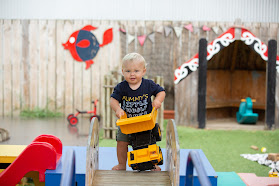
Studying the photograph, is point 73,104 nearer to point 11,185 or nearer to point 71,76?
point 71,76

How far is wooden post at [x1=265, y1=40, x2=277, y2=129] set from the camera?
7.47m

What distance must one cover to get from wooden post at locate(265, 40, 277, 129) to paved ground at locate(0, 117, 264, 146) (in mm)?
371

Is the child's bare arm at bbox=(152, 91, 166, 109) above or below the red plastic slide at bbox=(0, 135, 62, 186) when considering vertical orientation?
above

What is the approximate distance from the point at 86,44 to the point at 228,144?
14.7 ft

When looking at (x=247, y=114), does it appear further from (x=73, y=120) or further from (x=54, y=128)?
(x=54, y=128)

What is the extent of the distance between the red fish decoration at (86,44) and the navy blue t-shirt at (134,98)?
19.8 ft

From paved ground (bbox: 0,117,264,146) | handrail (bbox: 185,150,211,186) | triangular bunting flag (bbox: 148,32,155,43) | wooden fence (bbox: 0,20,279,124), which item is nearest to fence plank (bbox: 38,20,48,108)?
wooden fence (bbox: 0,20,279,124)

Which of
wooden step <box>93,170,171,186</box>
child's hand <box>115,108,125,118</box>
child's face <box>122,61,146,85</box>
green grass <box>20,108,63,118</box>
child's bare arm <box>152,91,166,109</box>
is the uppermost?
child's face <box>122,61,146,85</box>

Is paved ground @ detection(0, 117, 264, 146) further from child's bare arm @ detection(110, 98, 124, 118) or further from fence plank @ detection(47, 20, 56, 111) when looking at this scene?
child's bare arm @ detection(110, 98, 124, 118)

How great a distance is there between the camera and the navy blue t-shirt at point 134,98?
2.97m

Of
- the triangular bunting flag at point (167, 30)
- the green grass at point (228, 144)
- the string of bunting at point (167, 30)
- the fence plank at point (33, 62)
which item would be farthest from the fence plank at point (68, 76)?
the green grass at point (228, 144)

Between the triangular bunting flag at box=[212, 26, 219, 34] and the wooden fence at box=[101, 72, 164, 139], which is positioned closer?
the wooden fence at box=[101, 72, 164, 139]

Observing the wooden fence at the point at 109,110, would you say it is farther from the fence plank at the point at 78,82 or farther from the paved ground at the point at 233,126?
the fence plank at the point at 78,82

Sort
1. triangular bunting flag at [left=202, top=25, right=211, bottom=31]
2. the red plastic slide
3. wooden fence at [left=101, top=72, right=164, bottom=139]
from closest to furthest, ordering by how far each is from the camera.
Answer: the red plastic slide → wooden fence at [left=101, top=72, right=164, bottom=139] → triangular bunting flag at [left=202, top=25, right=211, bottom=31]
